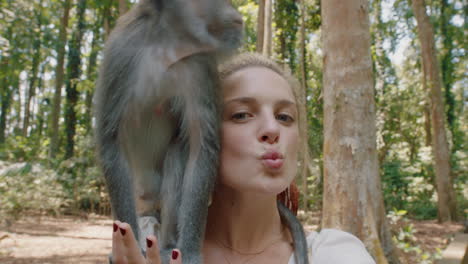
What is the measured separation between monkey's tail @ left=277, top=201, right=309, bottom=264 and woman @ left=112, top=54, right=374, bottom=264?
3cm

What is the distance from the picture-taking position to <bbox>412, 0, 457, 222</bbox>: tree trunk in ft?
32.4

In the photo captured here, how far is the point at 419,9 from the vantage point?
10.2 m

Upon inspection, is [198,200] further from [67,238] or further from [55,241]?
[67,238]

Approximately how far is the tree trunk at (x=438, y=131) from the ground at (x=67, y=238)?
48 centimetres

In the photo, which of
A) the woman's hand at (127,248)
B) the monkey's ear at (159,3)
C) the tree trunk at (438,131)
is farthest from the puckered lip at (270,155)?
the tree trunk at (438,131)

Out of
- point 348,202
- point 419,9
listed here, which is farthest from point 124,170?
point 419,9

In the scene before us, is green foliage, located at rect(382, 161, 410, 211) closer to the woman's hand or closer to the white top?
the white top

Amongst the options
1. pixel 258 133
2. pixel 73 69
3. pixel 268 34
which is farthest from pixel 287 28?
pixel 258 133

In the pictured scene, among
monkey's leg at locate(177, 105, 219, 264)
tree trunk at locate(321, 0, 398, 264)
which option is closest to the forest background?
tree trunk at locate(321, 0, 398, 264)

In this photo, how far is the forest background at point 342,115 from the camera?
3.19 meters

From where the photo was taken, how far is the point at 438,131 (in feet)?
32.8

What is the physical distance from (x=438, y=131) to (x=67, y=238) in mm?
8478

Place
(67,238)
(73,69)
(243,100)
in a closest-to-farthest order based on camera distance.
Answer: (243,100) < (67,238) < (73,69)

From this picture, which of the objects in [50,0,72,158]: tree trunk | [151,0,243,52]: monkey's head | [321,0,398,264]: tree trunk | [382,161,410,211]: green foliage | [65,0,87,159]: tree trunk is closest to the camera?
[151,0,243,52]: monkey's head
